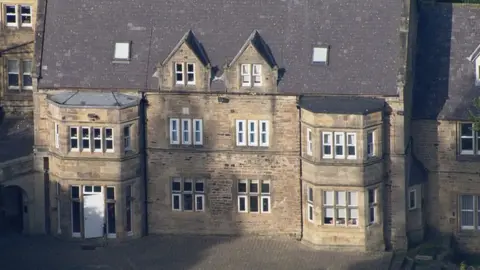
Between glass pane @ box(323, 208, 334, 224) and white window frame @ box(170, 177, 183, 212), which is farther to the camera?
white window frame @ box(170, 177, 183, 212)

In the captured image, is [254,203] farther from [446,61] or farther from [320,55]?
[446,61]

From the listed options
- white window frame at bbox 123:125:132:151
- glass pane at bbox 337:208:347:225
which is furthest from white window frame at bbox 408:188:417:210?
white window frame at bbox 123:125:132:151

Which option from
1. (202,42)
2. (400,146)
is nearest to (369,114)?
(400,146)

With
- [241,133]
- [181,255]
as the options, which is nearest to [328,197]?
[241,133]

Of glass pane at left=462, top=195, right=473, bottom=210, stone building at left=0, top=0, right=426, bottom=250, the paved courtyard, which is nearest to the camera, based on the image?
the paved courtyard

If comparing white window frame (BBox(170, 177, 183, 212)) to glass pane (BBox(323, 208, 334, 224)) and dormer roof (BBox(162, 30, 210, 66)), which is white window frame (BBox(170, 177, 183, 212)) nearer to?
dormer roof (BBox(162, 30, 210, 66))

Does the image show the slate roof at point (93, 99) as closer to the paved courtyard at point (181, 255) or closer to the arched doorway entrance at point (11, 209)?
the arched doorway entrance at point (11, 209)
